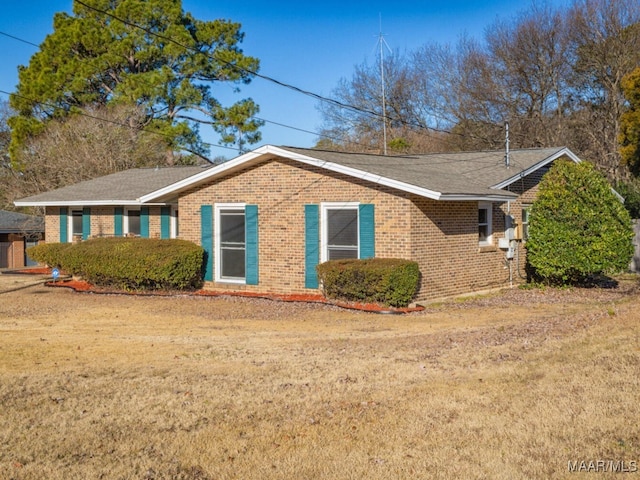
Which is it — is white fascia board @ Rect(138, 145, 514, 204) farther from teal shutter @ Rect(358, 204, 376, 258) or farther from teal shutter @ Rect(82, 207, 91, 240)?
teal shutter @ Rect(82, 207, 91, 240)

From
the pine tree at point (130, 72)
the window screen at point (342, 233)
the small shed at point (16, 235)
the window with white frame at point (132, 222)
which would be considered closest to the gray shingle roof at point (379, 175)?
the window with white frame at point (132, 222)

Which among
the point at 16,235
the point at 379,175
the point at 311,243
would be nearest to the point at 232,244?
the point at 311,243

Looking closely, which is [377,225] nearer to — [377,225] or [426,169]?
[377,225]

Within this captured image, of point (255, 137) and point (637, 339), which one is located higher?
point (255, 137)

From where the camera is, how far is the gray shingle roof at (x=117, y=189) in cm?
2212

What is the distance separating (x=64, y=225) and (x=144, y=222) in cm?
389

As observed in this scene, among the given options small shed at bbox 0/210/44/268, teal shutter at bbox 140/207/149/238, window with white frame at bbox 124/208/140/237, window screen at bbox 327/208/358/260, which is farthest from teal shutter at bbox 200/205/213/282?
small shed at bbox 0/210/44/268

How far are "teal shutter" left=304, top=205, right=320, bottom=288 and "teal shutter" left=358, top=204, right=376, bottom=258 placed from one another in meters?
1.18

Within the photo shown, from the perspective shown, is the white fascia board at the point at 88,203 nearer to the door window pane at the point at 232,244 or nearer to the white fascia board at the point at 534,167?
the door window pane at the point at 232,244

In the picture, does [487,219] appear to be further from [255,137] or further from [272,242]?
[255,137]

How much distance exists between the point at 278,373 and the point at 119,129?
27705mm

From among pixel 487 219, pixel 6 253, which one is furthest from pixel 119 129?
pixel 487 219

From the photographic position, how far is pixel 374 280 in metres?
15.0

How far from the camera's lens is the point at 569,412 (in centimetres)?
651
